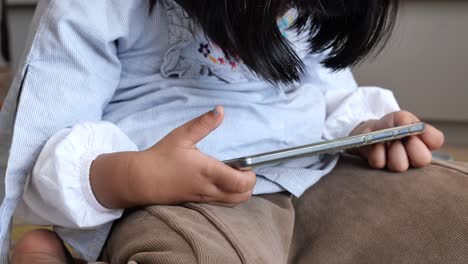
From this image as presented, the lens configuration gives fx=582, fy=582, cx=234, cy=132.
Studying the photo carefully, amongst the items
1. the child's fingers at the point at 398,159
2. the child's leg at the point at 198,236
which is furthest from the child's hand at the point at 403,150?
the child's leg at the point at 198,236

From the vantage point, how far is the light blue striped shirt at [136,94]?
49 cm

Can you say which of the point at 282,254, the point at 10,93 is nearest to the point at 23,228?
the point at 10,93

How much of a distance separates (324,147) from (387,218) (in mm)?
83

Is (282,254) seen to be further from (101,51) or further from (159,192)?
(101,51)

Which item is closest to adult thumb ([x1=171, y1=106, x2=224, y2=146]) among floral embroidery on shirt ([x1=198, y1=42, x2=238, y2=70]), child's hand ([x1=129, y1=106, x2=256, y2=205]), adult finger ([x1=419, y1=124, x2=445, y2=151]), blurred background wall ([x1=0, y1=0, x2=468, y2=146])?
child's hand ([x1=129, y1=106, x2=256, y2=205])

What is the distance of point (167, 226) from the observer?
1.43 ft

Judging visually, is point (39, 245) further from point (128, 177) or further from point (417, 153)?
point (417, 153)

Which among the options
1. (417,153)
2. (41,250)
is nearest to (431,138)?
(417,153)

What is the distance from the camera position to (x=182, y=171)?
0.45 m

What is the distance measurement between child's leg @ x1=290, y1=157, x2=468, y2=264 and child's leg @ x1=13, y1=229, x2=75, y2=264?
7.9 inches

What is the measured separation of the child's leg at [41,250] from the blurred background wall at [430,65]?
0.97 metres

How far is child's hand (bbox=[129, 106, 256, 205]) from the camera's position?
0.45m

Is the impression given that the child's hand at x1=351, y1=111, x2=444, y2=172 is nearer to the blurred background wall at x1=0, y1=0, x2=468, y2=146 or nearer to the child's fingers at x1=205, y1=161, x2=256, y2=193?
the child's fingers at x1=205, y1=161, x2=256, y2=193

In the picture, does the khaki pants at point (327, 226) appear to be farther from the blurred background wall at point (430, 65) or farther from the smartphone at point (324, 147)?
the blurred background wall at point (430, 65)
